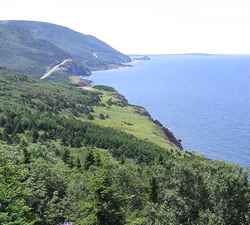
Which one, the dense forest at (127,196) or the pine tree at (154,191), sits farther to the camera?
the pine tree at (154,191)

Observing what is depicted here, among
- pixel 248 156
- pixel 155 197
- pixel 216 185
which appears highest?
pixel 216 185

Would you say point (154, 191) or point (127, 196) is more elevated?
point (127, 196)

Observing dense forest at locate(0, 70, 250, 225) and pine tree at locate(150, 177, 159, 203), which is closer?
dense forest at locate(0, 70, 250, 225)

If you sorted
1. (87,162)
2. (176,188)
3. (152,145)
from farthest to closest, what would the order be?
(152,145)
(87,162)
(176,188)

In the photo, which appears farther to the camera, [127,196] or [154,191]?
[154,191]

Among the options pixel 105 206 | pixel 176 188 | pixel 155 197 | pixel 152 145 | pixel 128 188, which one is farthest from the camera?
pixel 152 145

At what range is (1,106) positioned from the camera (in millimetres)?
180500

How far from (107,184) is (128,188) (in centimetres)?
2769

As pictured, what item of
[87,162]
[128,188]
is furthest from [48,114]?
[128,188]

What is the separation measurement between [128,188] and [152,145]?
96.4 metres

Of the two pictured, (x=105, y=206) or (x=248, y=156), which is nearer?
(x=105, y=206)

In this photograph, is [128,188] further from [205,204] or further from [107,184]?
[107,184]

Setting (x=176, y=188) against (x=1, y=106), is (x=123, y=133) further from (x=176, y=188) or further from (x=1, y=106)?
(x=176, y=188)

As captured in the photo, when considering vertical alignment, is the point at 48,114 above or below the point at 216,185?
below
